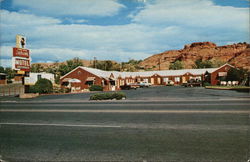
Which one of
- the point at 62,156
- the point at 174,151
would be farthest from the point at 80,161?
the point at 174,151

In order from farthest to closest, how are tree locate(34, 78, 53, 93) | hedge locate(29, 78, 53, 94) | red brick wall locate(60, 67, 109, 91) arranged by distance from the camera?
red brick wall locate(60, 67, 109, 91) < tree locate(34, 78, 53, 93) < hedge locate(29, 78, 53, 94)

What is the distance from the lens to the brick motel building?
162ft

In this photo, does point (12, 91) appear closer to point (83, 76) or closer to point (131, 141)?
point (83, 76)

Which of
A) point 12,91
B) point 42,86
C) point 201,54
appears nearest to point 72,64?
point 12,91

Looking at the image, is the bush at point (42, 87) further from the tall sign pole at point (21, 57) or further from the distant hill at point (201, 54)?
the distant hill at point (201, 54)

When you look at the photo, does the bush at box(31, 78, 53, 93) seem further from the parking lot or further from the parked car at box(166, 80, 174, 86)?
the parked car at box(166, 80, 174, 86)

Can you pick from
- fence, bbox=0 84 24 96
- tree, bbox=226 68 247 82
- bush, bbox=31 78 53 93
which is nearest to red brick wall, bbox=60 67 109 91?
fence, bbox=0 84 24 96

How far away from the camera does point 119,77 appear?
195 feet

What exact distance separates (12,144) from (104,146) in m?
2.88

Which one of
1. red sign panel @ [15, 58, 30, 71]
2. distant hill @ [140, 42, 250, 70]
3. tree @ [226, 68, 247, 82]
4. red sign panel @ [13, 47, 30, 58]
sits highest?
distant hill @ [140, 42, 250, 70]

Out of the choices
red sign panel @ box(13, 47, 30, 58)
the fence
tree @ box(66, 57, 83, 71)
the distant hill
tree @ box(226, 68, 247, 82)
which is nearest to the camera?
red sign panel @ box(13, 47, 30, 58)

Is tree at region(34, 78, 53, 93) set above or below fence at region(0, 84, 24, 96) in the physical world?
above

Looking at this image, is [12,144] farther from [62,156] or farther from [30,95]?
[30,95]

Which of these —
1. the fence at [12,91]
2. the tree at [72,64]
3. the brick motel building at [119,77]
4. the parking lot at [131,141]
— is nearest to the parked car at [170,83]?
the brick motel building at [119,77]
